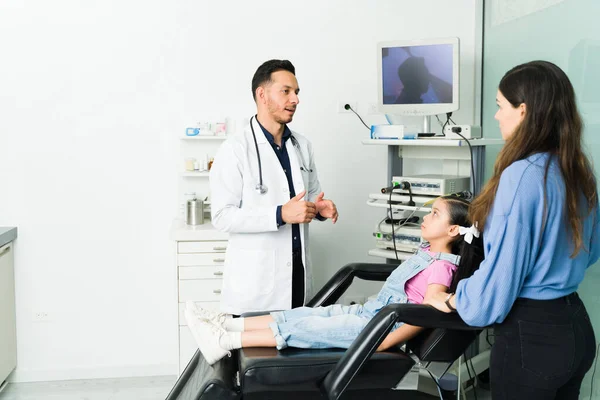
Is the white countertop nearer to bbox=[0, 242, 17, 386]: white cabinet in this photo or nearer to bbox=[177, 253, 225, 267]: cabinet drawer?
bbox=[177, 253, 225, 267]: cabinet drawer

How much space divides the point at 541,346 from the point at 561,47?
1.62m

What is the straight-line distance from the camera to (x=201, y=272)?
328 cm

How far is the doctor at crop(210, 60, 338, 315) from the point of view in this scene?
2.58m

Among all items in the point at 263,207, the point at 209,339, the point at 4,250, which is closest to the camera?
the point at 209,339

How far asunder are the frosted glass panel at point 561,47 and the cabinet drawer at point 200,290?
161cm

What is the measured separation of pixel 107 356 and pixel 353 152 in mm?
1743

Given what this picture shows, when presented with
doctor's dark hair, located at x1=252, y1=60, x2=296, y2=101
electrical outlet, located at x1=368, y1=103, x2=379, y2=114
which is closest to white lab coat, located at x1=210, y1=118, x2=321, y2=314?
doctor's dark hair, located at x1=252, y1=60, x2=296, y2=101

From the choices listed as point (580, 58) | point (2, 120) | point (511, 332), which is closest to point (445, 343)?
point (511, 332)

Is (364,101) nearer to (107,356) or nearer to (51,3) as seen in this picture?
(51,3)

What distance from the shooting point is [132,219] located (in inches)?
143

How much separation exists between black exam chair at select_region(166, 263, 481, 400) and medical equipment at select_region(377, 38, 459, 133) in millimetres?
1514

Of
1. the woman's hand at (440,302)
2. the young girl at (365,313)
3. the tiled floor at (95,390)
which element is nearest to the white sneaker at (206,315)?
the young girl at (365,313)

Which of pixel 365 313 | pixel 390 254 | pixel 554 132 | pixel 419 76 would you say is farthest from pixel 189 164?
pixel 554 132

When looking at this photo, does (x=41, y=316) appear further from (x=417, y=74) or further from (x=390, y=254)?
(x=417, y=74)
